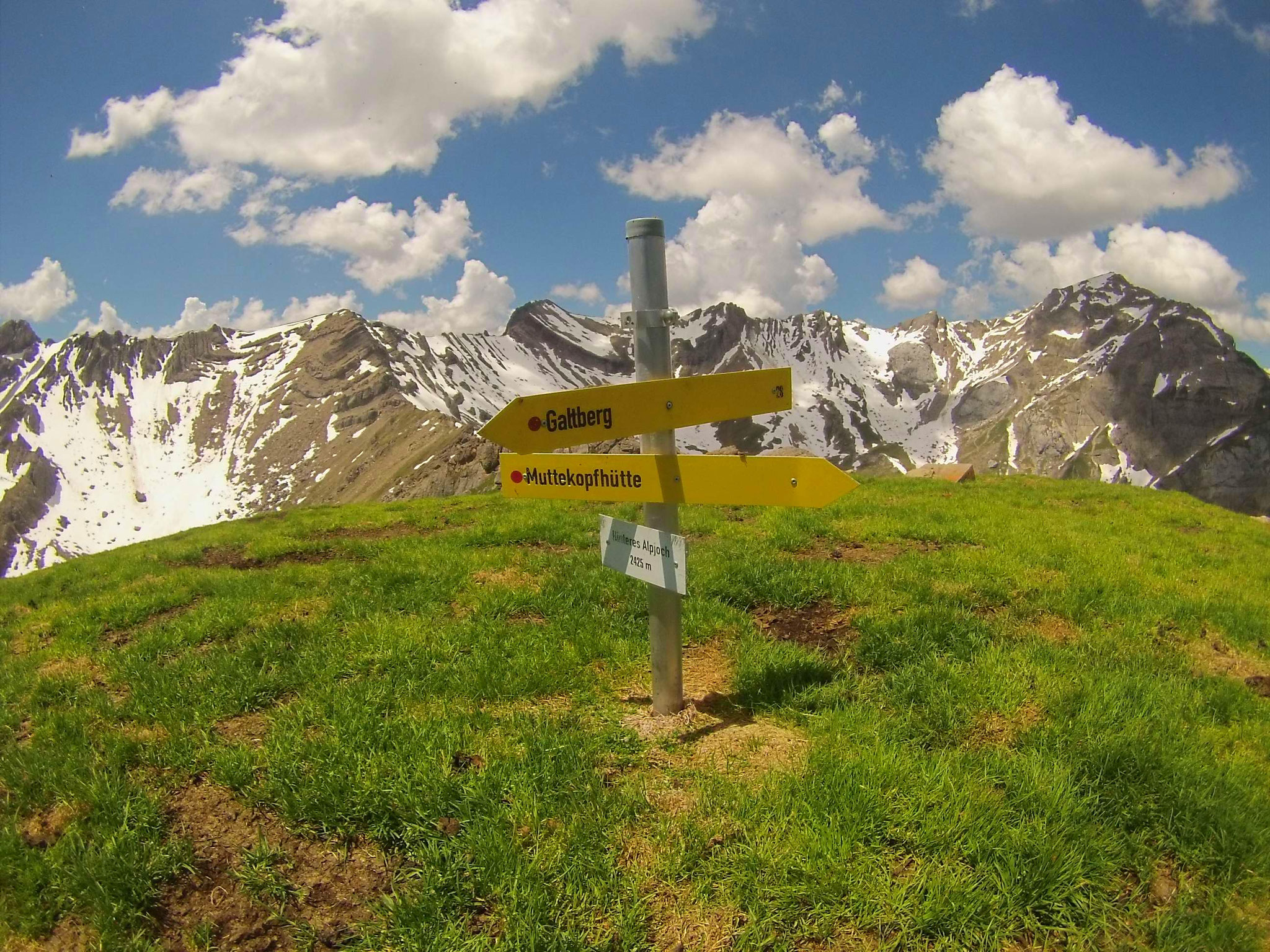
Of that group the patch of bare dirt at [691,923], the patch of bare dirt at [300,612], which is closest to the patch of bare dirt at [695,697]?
the patch of bare dirt at [691,923]

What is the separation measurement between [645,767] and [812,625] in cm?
327

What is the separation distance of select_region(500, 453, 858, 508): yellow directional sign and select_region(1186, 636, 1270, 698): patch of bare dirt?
437 cm

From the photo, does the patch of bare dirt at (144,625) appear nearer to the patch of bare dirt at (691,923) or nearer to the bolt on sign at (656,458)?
the bolt on sign at (656,458)

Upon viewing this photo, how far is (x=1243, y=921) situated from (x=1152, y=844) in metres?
0.56

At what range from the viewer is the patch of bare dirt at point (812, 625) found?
7.22 meters

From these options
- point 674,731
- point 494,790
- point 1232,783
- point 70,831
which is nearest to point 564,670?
point 674,731

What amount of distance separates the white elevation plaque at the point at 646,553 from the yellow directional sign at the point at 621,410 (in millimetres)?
801

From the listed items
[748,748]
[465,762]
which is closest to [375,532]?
[465,762]

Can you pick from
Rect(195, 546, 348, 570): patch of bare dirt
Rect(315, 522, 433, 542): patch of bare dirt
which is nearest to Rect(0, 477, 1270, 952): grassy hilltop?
Rect(195, 546, 348, 570): patch of bare dirt

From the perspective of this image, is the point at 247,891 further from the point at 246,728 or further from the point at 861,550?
the point at 861,550

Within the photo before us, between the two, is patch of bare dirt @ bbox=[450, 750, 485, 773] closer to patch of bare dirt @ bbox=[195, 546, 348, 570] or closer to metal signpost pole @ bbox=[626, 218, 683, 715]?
metal signpost pole @ bbox=[626, 218, 683, 715]

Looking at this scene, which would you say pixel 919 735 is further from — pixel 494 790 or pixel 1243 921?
pixel 494 790

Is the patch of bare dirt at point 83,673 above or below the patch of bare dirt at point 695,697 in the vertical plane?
above

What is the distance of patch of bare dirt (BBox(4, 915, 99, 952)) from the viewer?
3869 mm
